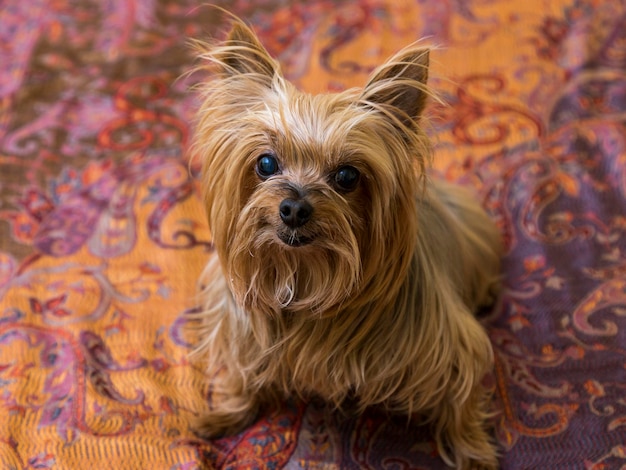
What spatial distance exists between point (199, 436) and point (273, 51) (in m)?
1.52

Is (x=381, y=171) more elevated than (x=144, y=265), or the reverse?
(x=381, y=171)

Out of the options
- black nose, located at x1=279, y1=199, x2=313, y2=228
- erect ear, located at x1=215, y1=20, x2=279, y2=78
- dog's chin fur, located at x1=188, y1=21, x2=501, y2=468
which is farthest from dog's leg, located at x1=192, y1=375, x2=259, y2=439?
erect ear, located at x1=215, y1=20, x2=279, y2=78

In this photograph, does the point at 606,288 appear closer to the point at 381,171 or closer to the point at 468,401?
the point at 468,401

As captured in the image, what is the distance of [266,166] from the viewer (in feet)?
4.84

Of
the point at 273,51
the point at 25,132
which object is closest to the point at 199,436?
the point at 25,132

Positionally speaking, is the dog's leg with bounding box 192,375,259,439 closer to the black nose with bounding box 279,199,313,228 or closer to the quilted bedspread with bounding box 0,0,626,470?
the quilted bedspread with bounding box 0,0,626,470

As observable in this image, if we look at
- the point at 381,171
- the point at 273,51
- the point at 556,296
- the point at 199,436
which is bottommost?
the point at 199,436

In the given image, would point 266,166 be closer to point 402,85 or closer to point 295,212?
point 295,212

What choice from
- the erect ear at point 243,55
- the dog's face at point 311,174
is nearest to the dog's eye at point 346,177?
the dog's face at point 311,174

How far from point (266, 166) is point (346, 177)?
0.50 ft

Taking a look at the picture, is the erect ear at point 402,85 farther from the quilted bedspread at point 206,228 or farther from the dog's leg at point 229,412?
the dog's leg at point 229,412

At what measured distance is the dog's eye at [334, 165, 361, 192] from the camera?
1455mm

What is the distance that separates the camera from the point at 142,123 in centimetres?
258

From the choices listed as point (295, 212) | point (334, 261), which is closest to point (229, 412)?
point (334, 261)
